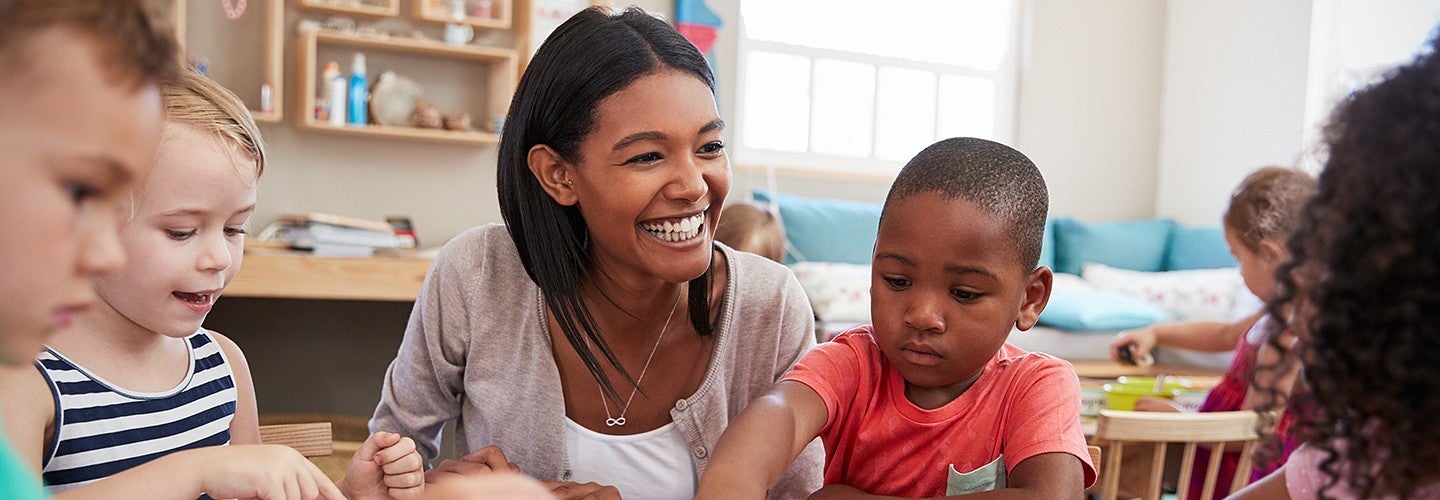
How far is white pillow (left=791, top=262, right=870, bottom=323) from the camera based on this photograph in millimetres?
4035

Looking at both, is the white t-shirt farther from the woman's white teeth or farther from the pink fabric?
the pink fabric

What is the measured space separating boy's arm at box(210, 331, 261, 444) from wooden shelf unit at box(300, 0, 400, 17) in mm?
2743

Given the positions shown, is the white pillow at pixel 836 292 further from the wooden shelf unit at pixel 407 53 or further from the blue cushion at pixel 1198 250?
the blue cushion at pixel 1198 250

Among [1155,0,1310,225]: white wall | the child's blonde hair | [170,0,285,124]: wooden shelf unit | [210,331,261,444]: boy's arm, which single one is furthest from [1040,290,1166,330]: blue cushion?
[210,331,261,444]: boy's arm

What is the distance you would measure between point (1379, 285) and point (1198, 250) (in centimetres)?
467

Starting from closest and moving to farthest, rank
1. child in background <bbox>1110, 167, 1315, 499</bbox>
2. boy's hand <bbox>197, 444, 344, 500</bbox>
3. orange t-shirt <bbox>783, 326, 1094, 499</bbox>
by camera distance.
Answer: boy's hand <bbox>197, 444, 344, 500</bbox> < orange t-shirt <bbox>783, 326, 1094, 499</bbox> < child in background <bbox>1110, 167, 1315, 499</bbox>

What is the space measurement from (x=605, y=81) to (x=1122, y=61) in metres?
4.77

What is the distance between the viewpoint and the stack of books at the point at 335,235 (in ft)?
10.8

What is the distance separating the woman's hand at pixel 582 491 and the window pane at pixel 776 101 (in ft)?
12.2

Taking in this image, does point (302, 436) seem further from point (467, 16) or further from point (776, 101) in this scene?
point (776, 101)

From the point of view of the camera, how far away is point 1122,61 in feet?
18.0

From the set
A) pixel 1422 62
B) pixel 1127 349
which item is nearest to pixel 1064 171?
pixel 1127 349

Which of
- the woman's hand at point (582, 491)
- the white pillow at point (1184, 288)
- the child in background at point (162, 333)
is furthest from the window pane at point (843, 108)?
the child in background at point (162, 333)

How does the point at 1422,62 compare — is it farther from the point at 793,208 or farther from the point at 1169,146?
the point at 1169,146
